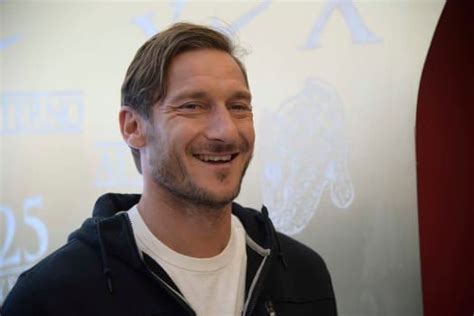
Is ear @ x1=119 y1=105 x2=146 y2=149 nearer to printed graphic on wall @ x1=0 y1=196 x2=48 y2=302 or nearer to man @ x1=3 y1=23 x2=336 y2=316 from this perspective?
man @ x1=3 y1=23 x2=336 y2=316

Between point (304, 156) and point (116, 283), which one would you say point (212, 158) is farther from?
point (304, 156)

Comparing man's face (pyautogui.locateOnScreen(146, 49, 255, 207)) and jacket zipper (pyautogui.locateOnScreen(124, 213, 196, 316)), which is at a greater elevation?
man's face (pyautogui.locateOnScreen(146, 49, 255, 207))

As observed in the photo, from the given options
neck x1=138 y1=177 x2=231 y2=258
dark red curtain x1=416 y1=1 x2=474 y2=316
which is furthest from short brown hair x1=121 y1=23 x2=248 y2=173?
dark red curtain x1=416 y1=1 x2=474 y2=316

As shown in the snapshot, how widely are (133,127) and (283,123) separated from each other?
61 cm

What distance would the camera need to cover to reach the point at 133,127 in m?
0.80

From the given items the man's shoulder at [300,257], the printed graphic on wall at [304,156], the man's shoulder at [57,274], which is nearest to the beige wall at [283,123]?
the printed graphic on wall at [304,156]

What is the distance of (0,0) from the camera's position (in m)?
1.34

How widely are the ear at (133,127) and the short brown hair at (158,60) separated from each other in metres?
0.01

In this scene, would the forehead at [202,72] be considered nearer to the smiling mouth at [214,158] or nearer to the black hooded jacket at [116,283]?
the smiling mouth at [214,158]

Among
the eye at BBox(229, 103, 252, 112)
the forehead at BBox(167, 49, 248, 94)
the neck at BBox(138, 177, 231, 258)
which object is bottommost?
the neck at BBox(138, 177, 231, 258)

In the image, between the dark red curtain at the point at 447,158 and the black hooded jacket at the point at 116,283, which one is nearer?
the black hooded jacket at the point at 116,283

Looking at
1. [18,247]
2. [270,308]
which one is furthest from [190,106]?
[18,247]

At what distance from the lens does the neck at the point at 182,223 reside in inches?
29.3

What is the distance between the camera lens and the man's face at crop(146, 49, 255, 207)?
2.34 feet
